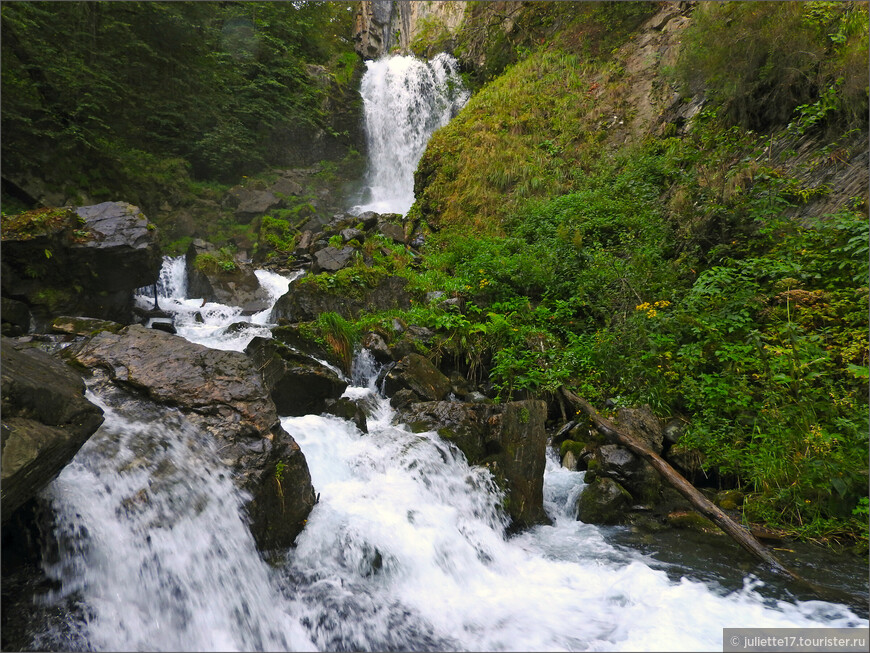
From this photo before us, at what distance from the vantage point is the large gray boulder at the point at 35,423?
247 cm

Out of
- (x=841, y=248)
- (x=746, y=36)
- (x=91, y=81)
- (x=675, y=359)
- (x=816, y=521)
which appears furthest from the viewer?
(x=91, y=81)

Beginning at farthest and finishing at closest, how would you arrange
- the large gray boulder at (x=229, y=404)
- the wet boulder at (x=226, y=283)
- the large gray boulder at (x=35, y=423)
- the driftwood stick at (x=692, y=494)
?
the wet boulder at (x=226, y=283), the driftwood stick at (x=692, y=494), the large gray boulder at (x=229, y=404), the large gray boulder at (x=35, y=423)

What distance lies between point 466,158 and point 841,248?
9220 millimetres

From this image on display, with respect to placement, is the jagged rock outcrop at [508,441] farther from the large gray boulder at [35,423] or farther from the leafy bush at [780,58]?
the leafy bush at [780,58]

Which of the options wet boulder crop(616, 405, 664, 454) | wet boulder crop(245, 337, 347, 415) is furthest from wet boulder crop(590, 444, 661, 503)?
wet boulder crop(245, 337, 347, 415)

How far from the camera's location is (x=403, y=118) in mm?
18328

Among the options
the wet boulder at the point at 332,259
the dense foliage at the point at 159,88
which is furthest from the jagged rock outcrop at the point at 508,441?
the dense foliage at the point at 159,88

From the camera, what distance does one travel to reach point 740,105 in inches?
296

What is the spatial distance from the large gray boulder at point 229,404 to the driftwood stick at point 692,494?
3464 millimetres

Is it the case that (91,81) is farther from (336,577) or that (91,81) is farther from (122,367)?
(336,577)

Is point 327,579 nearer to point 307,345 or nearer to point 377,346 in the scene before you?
point 377,346

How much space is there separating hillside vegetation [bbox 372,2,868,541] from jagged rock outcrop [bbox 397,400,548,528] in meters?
1.42

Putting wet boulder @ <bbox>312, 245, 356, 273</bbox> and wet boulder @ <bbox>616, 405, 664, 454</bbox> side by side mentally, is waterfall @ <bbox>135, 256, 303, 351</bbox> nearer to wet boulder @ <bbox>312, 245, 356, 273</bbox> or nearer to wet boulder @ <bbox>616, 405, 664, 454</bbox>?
wet boulder @ <bbox>312, 245, 356, 273</bbox>

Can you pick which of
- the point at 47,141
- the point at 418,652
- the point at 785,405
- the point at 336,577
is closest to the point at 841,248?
the point at 785,405
